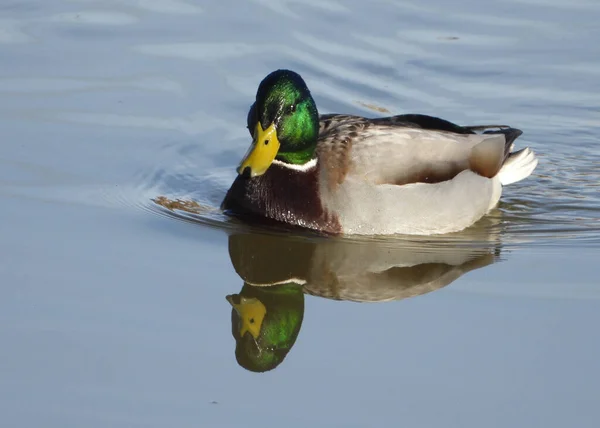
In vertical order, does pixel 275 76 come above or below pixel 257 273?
above

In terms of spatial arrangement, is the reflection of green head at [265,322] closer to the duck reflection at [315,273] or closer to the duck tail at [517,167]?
the duck reflection at [315,273]

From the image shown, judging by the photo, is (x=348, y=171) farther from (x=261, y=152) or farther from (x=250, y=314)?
(x=250, y=314)

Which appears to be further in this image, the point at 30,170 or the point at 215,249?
the point at 30,170

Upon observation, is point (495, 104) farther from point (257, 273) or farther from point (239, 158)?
point (257, 273)

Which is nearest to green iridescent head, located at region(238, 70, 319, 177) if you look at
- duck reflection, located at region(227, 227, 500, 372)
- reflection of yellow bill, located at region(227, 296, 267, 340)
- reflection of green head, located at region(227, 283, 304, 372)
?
duck reflection, located at region(227, 227, 500, 372)

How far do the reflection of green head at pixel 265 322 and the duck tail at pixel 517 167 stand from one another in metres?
2.48

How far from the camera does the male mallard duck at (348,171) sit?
346 inches

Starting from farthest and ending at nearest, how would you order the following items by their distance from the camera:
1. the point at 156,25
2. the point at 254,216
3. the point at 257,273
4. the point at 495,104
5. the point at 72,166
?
the point at 156,25
the point at 495,104
the point at 72,166
the point at 254,216
the point at 257,273

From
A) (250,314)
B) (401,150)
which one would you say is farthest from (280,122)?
(250,314)

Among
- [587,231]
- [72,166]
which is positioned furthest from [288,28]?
[587,231]

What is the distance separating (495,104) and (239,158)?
8.21 ft

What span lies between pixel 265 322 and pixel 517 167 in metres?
3.20

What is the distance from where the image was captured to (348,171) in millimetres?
8820

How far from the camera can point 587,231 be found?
918 centimetres
